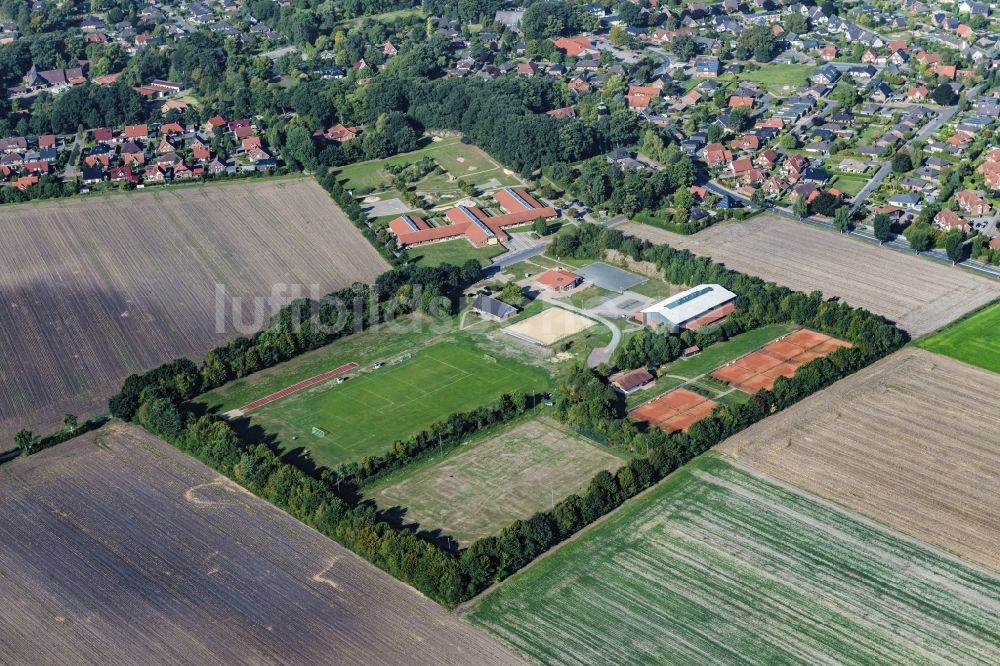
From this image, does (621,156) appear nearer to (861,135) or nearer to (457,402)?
(861,135)

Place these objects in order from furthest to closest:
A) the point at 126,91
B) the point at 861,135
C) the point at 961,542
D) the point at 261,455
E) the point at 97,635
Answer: the point at 126,91 → the point at 861,135 → the point at 261,455 → the point at 961,542 → the point at 97,635

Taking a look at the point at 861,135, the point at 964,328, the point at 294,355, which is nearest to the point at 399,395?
the point at 294,355

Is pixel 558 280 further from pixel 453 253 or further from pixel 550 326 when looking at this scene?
pixel 453 253

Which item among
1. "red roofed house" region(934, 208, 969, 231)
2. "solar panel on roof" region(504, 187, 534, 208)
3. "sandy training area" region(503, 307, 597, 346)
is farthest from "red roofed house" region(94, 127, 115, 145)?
"red roofed house" region(934, 208, 969, 231)

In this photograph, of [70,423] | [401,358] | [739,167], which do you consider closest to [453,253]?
[401,358]

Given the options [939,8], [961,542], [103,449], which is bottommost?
[103,449]
